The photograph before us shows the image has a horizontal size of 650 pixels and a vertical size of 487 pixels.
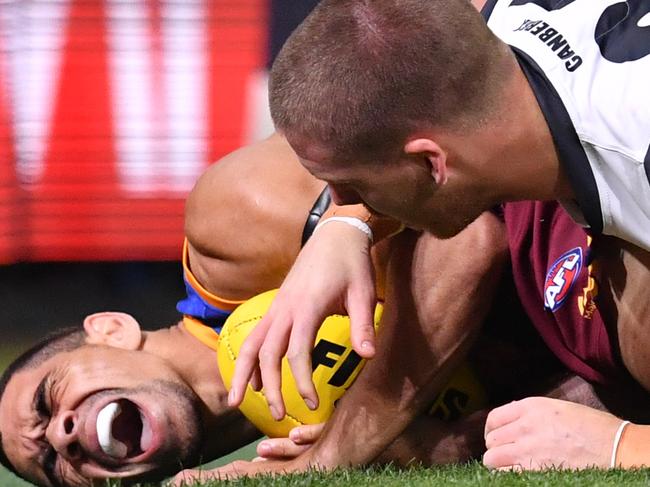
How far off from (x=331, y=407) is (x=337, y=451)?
0.95 ft

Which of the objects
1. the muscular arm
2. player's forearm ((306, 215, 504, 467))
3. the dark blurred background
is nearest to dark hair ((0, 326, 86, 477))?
the muscular arm

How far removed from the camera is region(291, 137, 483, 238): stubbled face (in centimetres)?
177

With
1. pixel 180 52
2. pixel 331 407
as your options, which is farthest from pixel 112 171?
pixel 331 407

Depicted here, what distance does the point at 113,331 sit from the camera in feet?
9.46

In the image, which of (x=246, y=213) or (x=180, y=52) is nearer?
(x=246, y=213)

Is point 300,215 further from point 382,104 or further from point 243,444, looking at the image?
point 382,104

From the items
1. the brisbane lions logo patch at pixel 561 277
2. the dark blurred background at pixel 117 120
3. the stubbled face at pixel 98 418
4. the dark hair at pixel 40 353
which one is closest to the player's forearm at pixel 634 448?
the brisbane lions logo patch at pixel 561 277

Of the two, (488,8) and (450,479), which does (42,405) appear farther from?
(488,8)

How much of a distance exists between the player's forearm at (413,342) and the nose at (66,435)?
71 cm

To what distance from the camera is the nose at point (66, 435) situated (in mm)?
2576

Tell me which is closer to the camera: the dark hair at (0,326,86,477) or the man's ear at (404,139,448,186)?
the man's ear at (404,139,448,186)

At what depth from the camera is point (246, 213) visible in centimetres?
263

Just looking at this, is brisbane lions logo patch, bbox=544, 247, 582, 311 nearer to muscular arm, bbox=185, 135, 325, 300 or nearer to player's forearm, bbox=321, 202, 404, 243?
player's forearm, bbox=321, 202, 404, 243

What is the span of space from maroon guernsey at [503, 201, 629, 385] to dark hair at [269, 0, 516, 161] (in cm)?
46
